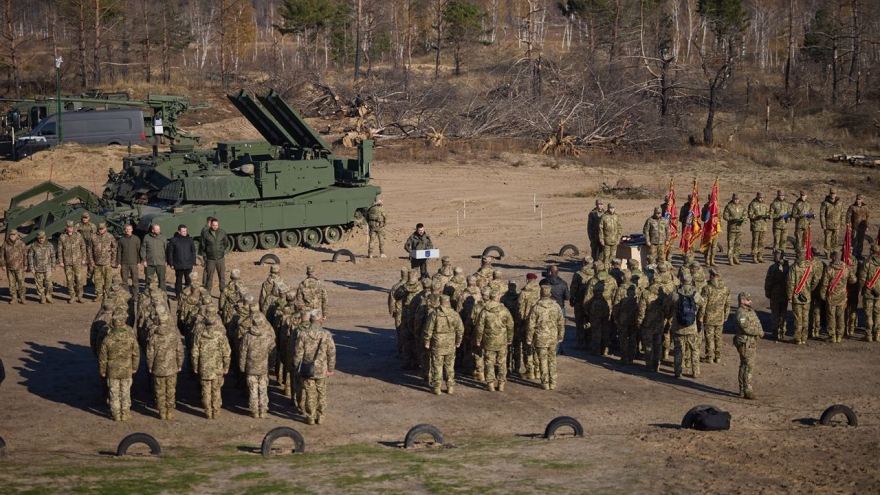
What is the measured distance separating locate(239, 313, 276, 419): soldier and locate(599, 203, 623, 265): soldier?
9.90 meters

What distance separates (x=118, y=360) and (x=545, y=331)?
5527 millimetres

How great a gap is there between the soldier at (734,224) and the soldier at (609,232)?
257 cm

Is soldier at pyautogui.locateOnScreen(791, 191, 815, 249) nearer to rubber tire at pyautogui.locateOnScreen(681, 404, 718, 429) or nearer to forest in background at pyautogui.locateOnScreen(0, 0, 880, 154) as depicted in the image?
rubber tire at pyautogui.locateOnScreen(681, 404, 718, 429)

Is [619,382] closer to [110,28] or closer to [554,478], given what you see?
[554,478]

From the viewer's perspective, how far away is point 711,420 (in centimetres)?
1331

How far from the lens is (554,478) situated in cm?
1145

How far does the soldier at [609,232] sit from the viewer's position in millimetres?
22250

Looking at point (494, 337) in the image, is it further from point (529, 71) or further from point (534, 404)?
point (529, 71)

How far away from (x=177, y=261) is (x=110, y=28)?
35.8 metres

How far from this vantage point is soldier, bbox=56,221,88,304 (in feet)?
A: 66.3

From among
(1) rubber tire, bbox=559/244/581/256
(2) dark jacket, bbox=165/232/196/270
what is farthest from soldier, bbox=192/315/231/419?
(1) rubber tire, bbox=559/244/581/256

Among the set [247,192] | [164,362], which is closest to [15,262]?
[247,192]

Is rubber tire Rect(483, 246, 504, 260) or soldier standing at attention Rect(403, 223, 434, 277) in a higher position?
soldier standing at attention Rect(403, 223, 434, 277)

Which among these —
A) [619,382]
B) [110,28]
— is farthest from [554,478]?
[110,28]
